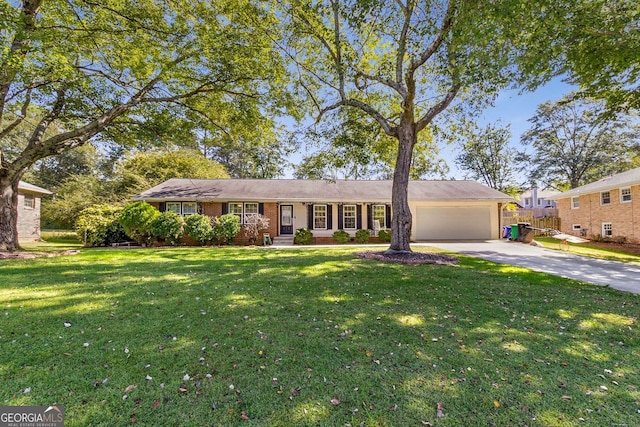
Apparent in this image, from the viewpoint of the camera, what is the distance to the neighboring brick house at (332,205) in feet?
53.0

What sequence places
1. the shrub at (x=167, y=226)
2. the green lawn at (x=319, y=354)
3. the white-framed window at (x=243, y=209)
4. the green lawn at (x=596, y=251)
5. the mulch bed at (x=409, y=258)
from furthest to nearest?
1. the white-framed window at (x=243, y=209)
2. the shrub at (x=167, y=226)
3. the green lawn at (x=596, y=251)
4. the mulch bed at (x=409, y=258)
5. the green lawn at (x=319, y=354)

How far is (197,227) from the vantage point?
1413 centimetres

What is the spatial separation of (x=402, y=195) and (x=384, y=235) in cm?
704

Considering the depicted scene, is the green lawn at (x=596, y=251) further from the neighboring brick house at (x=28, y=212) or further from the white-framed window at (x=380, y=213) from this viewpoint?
the neighboring brick house at (x=28, y=212)

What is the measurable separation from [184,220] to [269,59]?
8775 mm

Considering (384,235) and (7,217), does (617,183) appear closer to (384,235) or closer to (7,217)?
(384,235)

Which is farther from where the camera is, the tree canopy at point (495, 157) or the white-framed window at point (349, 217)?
the tree canopy at point (495, 157)

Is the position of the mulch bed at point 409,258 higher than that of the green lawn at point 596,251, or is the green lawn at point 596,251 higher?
the mulch bed at point 409,258

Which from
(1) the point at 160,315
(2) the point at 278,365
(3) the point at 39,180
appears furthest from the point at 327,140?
(3) the point at 39,180

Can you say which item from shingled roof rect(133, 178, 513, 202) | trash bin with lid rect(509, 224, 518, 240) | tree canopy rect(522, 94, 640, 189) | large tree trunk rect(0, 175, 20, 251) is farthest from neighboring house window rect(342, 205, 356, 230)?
tree canopy rect(522, 94, 640, 189)

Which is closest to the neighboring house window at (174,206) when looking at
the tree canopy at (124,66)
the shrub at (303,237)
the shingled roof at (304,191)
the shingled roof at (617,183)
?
the shingled roof at (304,191)

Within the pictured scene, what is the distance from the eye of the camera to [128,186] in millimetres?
21062

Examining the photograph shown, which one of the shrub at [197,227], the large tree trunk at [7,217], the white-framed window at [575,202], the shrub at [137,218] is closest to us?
the large tree trunk at [7,217]

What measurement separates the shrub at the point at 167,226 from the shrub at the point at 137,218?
0.25 meters
